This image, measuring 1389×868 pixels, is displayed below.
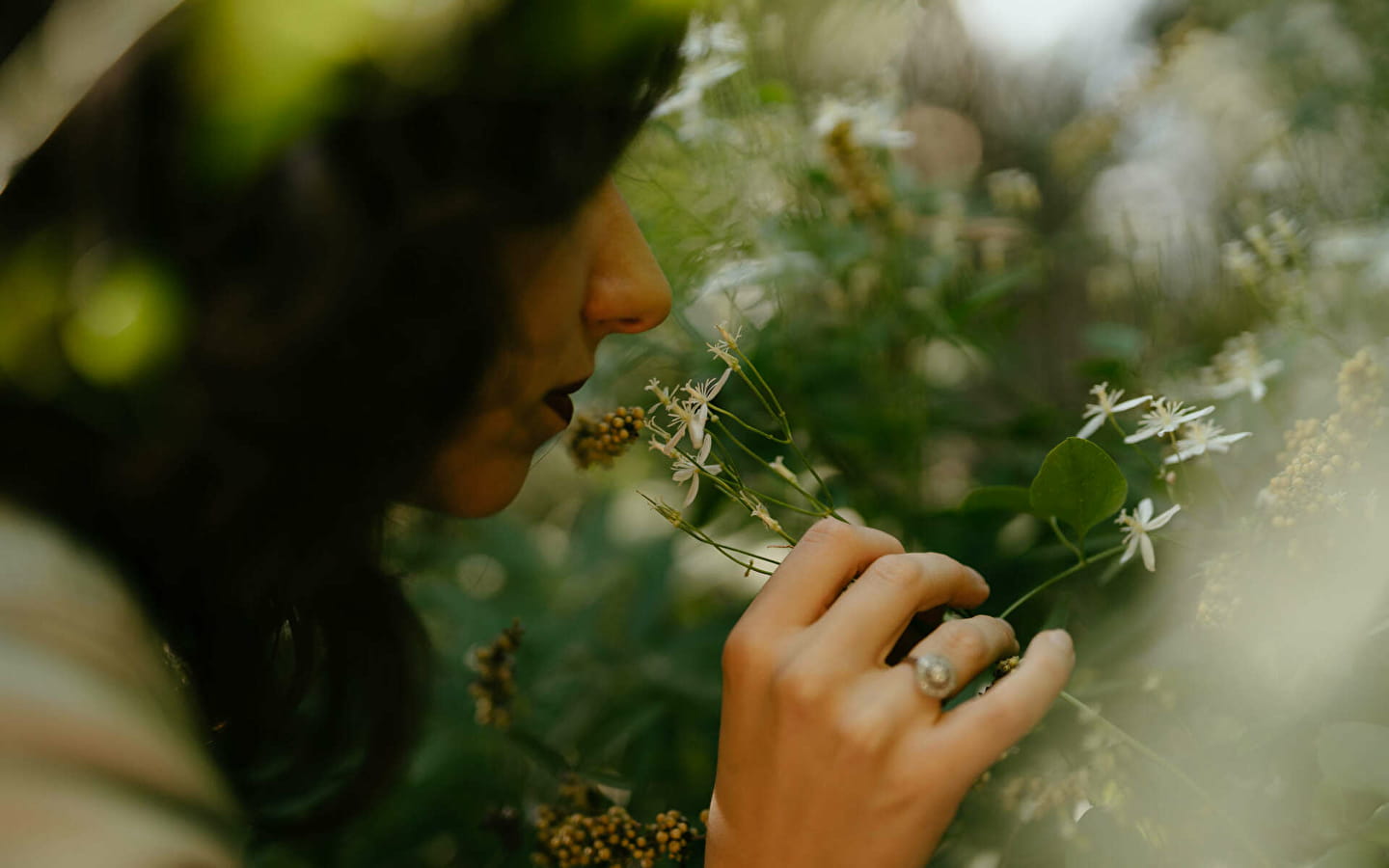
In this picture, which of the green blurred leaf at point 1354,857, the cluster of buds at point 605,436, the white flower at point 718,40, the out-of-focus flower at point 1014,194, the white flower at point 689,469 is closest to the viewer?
the green blurred leaf at point 1354,857

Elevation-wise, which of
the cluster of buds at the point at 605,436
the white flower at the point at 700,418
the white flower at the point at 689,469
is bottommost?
the cluster of buds at the point at 605,436

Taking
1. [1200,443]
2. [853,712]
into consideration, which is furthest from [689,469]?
[1200,443]

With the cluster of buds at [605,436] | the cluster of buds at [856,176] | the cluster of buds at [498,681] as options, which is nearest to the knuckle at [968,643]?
the cluster of buds at [605,436]

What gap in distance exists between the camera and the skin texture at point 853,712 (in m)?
0.35

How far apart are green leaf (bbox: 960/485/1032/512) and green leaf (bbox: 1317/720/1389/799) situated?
0.14m

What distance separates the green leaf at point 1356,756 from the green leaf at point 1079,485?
11cm

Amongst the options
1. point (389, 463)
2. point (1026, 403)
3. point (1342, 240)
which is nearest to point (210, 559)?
point (389, 463)

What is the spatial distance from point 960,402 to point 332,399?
1.70ft

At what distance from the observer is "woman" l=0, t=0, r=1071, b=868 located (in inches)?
13.8

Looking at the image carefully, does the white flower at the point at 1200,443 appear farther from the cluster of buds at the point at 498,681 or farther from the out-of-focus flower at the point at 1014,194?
the out-of-focus flower at the point at 1014,194

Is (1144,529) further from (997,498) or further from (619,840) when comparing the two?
(619,840)

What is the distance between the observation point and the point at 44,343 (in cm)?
44

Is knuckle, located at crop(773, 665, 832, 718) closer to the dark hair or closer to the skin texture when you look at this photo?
the skin texture

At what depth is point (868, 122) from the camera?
74 centimetres
